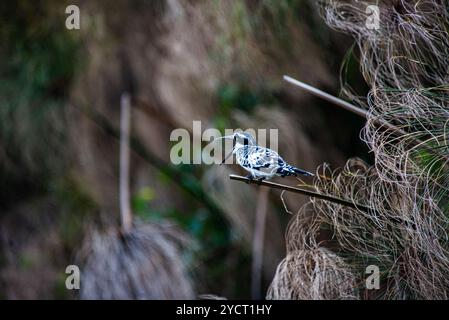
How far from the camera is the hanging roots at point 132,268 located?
Answer: 4.62m

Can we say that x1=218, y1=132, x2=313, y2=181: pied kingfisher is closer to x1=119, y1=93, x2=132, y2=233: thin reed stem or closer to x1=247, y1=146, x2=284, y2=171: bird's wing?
x1=247, y1=146, x2=284, y2=171: bird's wing

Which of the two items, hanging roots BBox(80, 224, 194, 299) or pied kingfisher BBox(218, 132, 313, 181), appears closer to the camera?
pied kingfisher BBox(218, 132, 313, 181)

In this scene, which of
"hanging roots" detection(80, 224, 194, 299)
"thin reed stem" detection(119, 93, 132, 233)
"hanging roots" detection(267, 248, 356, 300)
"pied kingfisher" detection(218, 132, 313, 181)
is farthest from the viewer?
"thin reed stem" detection(119, 93, 132, 233)

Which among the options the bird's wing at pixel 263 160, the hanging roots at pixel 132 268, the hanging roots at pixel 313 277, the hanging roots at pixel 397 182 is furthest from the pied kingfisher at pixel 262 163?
the hanging roots at pixel 132 268

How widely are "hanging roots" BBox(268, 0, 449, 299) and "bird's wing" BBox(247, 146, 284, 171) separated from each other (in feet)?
0.84

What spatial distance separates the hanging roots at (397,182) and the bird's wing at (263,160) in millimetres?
256

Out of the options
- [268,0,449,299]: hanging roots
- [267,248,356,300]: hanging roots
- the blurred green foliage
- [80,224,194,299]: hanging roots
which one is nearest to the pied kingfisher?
[268,0,449,299]: hanging roots

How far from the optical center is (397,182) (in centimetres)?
308

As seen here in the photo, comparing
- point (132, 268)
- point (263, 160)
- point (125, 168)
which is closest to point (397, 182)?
point (263, 160)

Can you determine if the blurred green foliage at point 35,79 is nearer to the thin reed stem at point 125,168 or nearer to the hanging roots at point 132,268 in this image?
the thin reed stem at point 125,168

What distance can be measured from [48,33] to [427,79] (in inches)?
148

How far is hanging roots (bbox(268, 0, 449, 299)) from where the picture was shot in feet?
10.1
